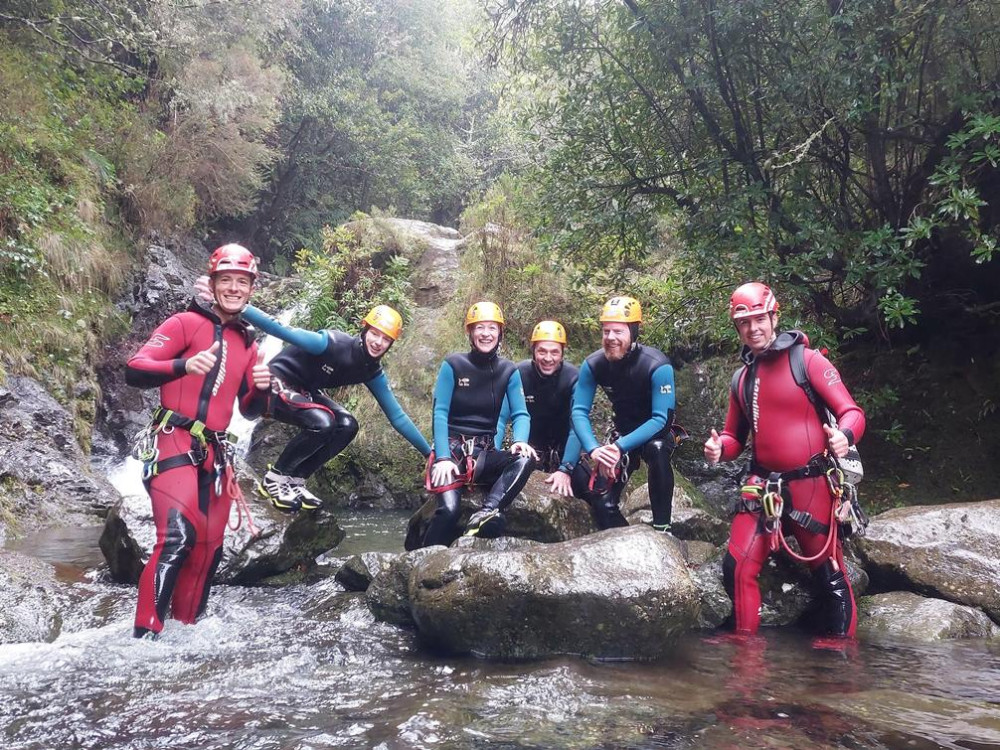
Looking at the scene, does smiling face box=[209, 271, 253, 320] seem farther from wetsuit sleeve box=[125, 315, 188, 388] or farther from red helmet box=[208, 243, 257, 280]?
wetsuit sleeve box=[125, 315, 188, 388]

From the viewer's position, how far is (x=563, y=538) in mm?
6750

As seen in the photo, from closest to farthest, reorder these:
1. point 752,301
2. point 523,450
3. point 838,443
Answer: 1. point 838,443
2. point 752,301
3. point 523,450

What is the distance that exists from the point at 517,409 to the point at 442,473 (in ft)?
3.13

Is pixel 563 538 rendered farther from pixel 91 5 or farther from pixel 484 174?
pixel 484 174

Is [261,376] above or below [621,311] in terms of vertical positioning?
below

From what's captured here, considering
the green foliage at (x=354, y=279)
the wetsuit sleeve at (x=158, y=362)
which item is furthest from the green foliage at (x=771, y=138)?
the green foliage at (x=354, y=279)

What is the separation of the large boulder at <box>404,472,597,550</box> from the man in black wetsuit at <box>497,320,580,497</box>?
19 centimetres

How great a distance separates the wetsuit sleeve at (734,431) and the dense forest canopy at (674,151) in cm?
259

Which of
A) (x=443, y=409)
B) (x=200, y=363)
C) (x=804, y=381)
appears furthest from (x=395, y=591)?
(x=804, y=381)

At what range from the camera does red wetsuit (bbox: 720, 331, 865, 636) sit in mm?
5492

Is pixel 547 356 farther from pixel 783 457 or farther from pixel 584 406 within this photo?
pixel 783 457

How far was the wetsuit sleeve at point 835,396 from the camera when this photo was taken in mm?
5133

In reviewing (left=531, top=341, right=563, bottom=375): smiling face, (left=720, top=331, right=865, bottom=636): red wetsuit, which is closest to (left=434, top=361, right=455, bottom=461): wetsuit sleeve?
(left=531, top=341, right=563, bottom=375): smiling face

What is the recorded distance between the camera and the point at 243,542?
7.07m
